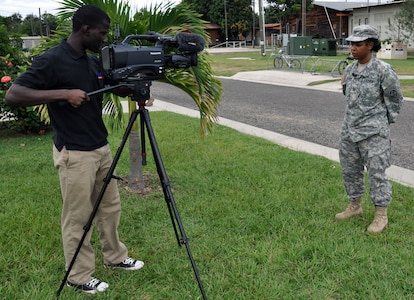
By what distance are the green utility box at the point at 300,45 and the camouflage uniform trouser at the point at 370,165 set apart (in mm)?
19967

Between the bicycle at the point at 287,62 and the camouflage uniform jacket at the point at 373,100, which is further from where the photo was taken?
the bicycle at the point at 287,62

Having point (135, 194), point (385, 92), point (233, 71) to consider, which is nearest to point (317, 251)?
point (385, 92)

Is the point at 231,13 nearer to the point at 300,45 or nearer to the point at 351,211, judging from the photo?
the point at 300,45

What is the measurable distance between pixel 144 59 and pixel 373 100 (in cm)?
194

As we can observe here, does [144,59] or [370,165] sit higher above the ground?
[144,59]

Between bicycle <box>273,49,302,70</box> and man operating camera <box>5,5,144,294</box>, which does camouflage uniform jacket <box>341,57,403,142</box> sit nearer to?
man operating camera <box>5,5,144,294</box>

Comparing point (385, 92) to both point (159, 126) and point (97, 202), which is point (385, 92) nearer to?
point (97, 202)

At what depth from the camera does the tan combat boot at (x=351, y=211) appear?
394 centimetres

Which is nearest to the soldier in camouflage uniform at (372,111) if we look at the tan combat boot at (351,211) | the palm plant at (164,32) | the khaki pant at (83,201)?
the tan combat boot at (351,211)

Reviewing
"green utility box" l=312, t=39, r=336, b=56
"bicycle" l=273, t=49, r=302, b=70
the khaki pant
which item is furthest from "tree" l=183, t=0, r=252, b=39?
the khaki pant

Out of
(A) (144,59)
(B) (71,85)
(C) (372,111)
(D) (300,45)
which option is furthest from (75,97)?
(D) (300,45)

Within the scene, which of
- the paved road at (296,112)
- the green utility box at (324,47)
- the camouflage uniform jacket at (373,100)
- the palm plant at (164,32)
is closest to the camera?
the camouflage uniform jacket at (373,100)

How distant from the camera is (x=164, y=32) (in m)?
4.60

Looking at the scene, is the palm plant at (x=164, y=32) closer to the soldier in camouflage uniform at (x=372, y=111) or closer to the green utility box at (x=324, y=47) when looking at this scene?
the soldier in camouflage uniform at (x=372, y=111)
